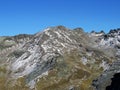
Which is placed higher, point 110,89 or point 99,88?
point 99,88

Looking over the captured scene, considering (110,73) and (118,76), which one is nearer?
(118,76)

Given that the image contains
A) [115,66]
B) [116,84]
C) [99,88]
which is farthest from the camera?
[99,88]

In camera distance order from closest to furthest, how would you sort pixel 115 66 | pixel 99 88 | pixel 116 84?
pixel 116 84 → pixel 115 66 → pixel 99 88

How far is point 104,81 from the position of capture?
190 m

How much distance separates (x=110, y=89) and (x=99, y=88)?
5100 centimetres

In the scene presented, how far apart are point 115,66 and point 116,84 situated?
40.0 m

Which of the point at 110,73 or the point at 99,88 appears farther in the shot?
the point at 99,88

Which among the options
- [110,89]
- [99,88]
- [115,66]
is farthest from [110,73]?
[110,89]

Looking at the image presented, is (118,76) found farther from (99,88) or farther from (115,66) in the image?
(99,88)

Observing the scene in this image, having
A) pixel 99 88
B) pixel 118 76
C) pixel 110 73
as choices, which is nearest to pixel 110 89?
pixel 118 76

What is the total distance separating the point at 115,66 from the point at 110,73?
4.59m

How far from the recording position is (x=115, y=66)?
590 feet

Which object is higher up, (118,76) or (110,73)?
(110,73)

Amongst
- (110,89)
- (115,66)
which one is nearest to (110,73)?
(115,66)
